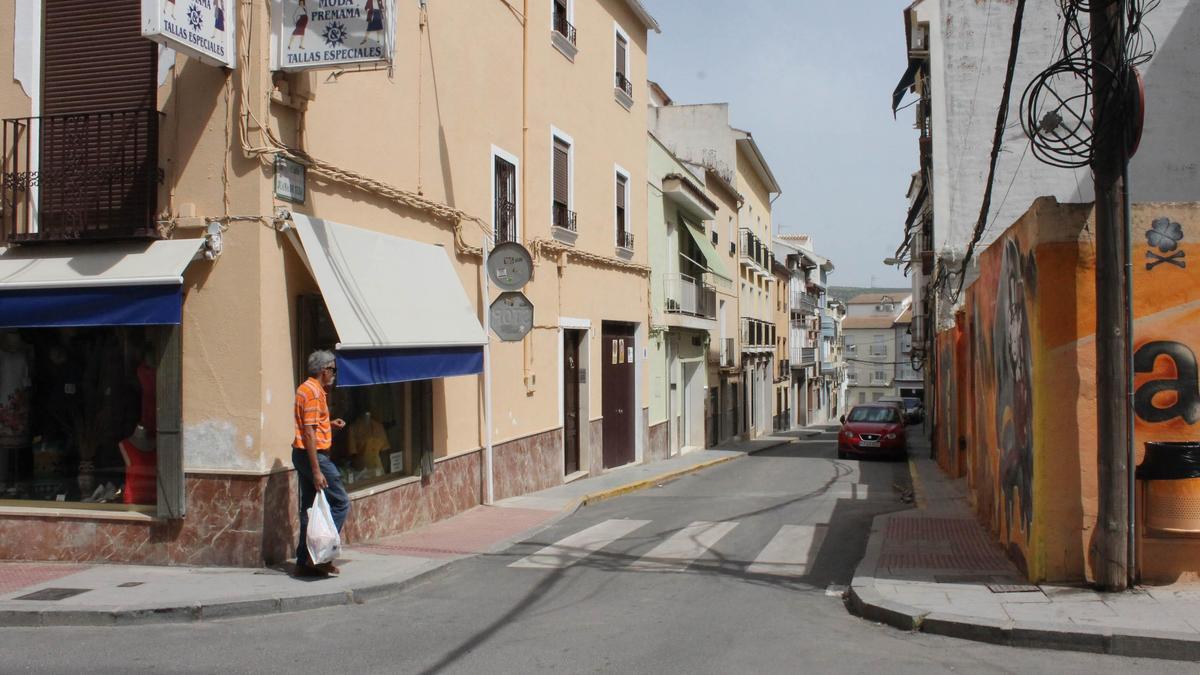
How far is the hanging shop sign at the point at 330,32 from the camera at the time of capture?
8.24m

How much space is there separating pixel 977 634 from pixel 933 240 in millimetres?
17794

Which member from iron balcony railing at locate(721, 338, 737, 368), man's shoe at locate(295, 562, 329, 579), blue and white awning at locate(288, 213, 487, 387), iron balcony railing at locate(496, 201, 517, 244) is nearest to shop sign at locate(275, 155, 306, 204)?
blue and white awning at locate(288, 213, 487, 387)

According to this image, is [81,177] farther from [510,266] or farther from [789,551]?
[789,551]

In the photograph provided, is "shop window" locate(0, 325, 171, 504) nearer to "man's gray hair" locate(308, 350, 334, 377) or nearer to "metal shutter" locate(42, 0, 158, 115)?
"man's gray hair" locate(308, 350, 334, 377)

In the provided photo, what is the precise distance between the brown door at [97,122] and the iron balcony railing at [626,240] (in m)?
12.0

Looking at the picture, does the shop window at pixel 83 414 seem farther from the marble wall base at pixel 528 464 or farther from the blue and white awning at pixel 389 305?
the marble wall base at pixel 528 464

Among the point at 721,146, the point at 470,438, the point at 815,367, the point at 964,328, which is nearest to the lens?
the point at 470,438

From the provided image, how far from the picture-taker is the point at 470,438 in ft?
41.3

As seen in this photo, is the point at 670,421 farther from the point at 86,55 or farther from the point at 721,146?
the point at 86,55

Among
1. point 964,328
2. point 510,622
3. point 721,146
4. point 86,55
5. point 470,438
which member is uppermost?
point 721,146

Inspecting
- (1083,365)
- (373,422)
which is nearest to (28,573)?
(373,422)

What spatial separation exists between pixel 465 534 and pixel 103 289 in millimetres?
4598

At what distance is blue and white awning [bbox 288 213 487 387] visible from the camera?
845 centimetres

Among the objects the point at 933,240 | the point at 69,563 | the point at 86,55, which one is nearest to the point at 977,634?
the point at 69,563
